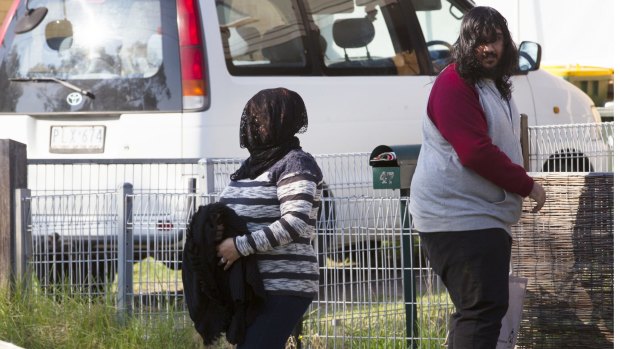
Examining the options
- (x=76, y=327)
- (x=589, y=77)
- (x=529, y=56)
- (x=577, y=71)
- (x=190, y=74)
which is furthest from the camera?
(x=589, y=77)

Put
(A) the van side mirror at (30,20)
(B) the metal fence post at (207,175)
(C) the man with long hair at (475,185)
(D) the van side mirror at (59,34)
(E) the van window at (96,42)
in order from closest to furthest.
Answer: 1. (C) the man with long hair at (475,185)
2. (B) the metal fence post at (207,175)
3. (E) the van window at (96,42)
4. (D) the van side mirror at (59,34)
5. (A) the van side mirror at (30,20)

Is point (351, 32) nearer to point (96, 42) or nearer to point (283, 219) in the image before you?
point (96, 42)

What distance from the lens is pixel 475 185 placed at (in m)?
4.29

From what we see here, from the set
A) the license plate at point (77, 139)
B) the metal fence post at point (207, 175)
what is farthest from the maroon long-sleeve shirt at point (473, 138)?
the license plate at point (77, 139)

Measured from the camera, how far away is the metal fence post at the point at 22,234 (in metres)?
6.37

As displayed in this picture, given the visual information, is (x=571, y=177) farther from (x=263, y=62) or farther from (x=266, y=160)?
(x=263, y=62)

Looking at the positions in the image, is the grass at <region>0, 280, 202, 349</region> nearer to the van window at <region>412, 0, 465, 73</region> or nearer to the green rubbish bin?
the green rubbish bin

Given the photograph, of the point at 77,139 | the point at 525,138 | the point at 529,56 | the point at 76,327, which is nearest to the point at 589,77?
the point at 529,56

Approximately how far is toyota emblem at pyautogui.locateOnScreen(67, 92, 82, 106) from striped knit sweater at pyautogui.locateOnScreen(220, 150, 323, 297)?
3.52 metres

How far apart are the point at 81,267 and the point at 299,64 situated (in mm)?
2435

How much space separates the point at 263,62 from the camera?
7895 mm

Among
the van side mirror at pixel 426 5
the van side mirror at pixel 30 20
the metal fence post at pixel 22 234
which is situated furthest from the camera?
the van side mirror at pixel 426 5

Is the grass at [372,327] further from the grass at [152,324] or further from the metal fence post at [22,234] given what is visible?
the metal fence post at [22,234]

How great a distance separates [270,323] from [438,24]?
4991 mm
